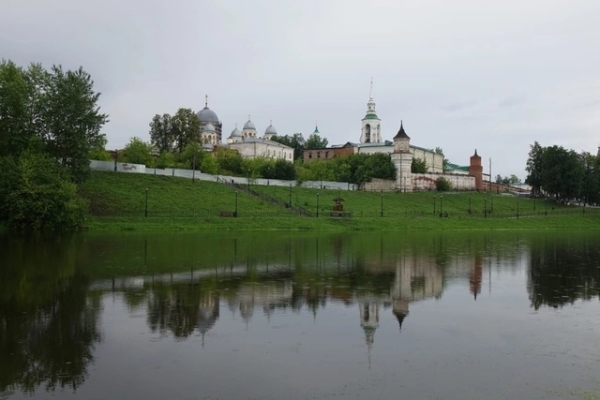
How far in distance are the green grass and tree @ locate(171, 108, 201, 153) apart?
77.3 ft

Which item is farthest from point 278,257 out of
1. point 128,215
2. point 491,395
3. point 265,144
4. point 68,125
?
point 265,144

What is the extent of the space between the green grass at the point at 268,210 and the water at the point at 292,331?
102 ft

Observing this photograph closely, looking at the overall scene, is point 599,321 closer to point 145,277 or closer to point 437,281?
point 437,281

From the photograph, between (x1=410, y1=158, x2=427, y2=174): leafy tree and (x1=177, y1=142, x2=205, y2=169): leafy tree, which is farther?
(x1=410, y1=158, x2=427, y2=174): leafy tree

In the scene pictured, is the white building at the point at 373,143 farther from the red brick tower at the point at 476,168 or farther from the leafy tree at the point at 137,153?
the leafy tree at the point at 137,153

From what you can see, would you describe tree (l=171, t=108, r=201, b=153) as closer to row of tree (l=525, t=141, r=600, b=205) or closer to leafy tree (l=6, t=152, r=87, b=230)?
leafy tree (l=6, t=152, r=87, b=230)

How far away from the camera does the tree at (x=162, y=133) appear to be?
105m

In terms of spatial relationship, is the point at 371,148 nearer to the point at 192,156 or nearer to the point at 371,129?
the point at 371,129

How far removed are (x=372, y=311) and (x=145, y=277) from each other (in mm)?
9549

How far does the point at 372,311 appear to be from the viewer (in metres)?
16.3

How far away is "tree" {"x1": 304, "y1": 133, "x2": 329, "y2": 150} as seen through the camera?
15550cm

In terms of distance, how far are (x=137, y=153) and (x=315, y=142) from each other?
7196 centimetres

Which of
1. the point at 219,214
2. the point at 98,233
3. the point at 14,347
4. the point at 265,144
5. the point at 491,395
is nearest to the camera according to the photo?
the point at 491,395

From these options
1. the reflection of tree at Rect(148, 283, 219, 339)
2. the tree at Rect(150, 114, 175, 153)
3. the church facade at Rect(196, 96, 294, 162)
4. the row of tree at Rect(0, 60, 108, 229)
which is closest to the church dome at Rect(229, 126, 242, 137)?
the church facade at Rect(196, 96, 294, 162)
